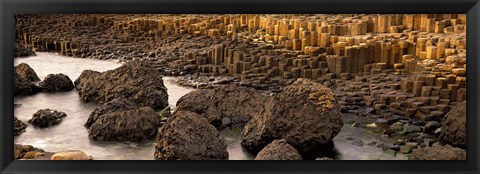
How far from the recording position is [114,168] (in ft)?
12.8

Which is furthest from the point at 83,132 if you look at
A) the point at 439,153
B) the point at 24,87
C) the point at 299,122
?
the point at 439,153

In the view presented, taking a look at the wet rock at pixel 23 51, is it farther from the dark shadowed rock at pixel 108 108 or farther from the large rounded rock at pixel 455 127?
the large rounded rock at pixel 455 127

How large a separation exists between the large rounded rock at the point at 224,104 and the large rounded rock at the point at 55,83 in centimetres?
100

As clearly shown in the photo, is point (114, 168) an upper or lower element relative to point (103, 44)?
lower

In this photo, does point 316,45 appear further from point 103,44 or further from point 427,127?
point 103,44

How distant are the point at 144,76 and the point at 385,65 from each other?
1.86 meters

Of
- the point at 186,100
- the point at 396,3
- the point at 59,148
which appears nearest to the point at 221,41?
the point at 186,100

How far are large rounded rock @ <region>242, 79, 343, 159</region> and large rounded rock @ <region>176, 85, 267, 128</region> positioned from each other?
0.37 meters

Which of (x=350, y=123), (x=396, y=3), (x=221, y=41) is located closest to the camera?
(x=396, y=3)

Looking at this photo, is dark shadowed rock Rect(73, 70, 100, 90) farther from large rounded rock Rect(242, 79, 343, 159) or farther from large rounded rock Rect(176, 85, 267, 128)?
large rounded rock Rect(242, 79, 343, 159)

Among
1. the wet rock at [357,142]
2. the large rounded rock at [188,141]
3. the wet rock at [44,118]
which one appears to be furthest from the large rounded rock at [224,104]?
the wet rock at [44,118]

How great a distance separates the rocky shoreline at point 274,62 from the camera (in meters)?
4.81

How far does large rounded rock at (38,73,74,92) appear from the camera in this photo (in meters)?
5.38

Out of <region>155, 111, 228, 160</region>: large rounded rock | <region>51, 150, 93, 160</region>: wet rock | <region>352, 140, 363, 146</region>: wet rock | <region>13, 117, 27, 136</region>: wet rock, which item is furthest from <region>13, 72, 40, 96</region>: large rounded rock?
<region>352, 140, 363, 146</region>: wet rock
